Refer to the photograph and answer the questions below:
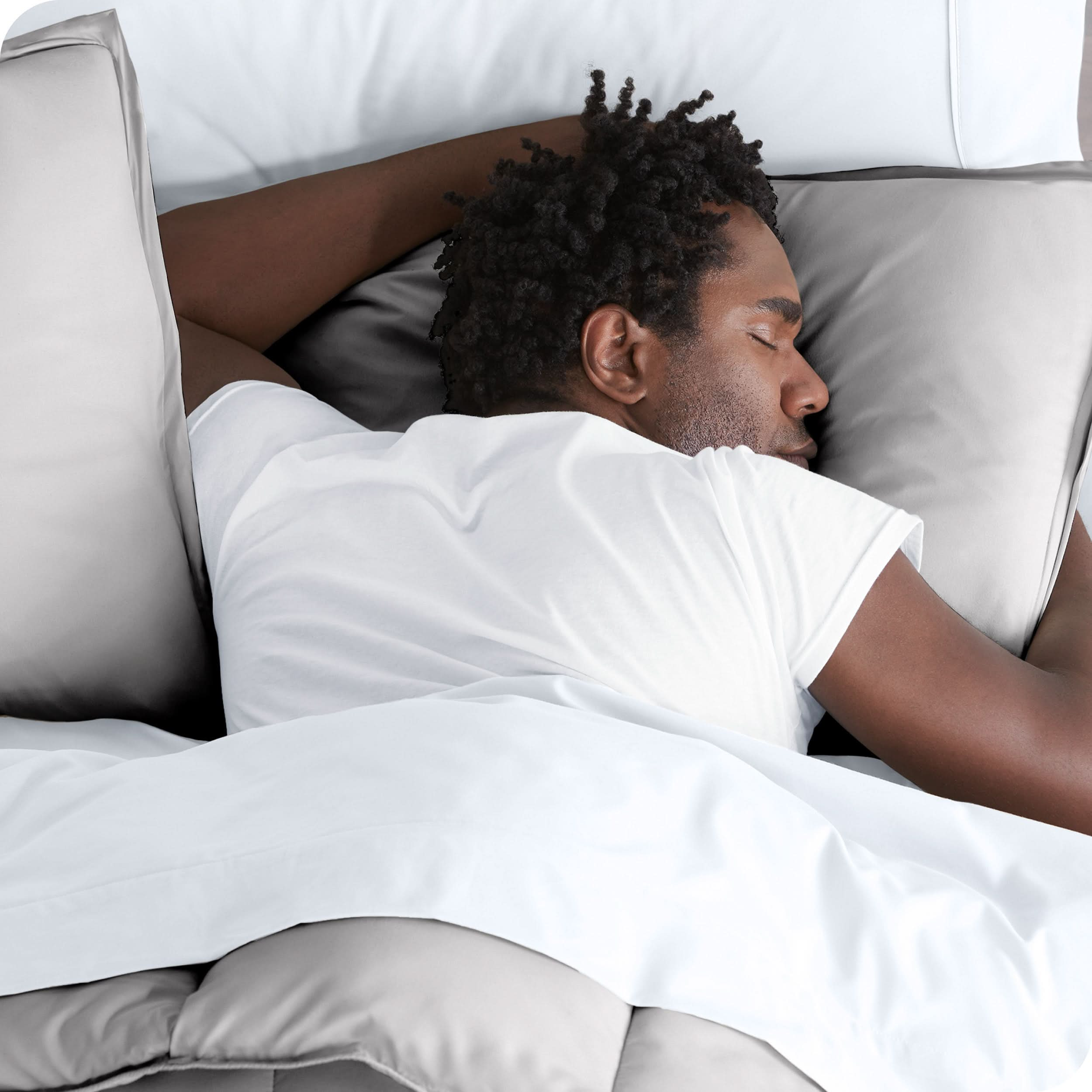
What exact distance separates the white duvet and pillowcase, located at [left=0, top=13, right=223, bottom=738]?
16cm

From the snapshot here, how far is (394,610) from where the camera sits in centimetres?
82

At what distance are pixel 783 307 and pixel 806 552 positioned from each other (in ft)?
1.10

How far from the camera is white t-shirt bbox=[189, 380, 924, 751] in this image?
77 centimetres

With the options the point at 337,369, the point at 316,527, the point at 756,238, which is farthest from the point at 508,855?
the point at 337,369

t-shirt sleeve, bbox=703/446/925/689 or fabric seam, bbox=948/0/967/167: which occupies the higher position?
fabric seam, bbox=948/0/967/167

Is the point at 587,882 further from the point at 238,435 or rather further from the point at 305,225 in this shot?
the point at 305,225

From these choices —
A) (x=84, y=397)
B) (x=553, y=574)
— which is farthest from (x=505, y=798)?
(x=84, y=397)

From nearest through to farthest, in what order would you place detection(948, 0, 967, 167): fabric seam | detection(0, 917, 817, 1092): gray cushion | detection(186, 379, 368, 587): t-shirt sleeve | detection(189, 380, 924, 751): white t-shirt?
1. detection(0, 917, 817, 1092): gray cushion
2. detection(189, 380, 924, 751): white t-shirt
3. detection(186, 379, 368, 587): t-shirt sleeve
4. detection(948, 0, 967, 167): fabric seam

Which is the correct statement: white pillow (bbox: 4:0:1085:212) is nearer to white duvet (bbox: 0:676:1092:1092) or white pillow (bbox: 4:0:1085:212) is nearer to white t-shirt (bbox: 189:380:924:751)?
white t-shirt (bbox: 189:380:924:751)

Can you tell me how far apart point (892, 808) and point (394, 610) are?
393mm

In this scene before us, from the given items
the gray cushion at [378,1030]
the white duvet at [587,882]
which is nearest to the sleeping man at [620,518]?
the white duvet at [587,882]

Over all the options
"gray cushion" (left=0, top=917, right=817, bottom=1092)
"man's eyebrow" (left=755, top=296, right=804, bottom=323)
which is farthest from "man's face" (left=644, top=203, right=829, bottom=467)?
"gray cushion" (left=0, top=917, right=817, bottom=1092)

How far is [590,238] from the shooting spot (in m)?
1.03

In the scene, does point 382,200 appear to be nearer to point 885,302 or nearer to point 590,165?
point 590,165
